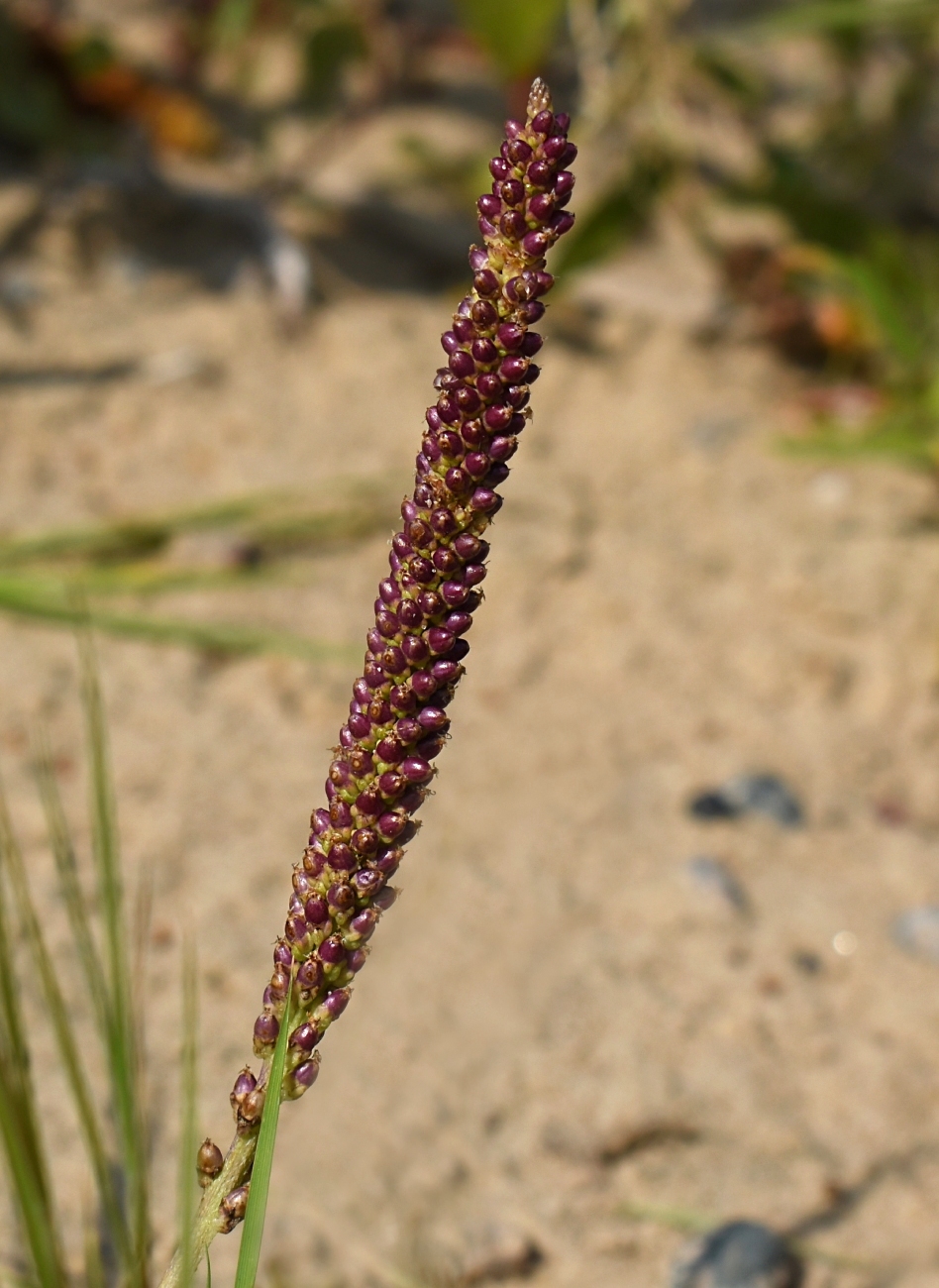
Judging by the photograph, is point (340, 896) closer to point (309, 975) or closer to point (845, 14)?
point (309, 975)

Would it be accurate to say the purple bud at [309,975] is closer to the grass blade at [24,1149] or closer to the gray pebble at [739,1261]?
the grass blade at [24,1149]

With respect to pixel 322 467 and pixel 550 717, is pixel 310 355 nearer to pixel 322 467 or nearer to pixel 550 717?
pixel 322 467

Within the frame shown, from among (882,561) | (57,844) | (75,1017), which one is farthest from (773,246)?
(57,844)

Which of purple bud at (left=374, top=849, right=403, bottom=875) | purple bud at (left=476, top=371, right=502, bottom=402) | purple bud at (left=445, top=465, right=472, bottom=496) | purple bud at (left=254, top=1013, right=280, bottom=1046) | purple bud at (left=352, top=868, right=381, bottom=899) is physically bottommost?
purple bud at (left=254, top=1013, right=280, bottom=1046)

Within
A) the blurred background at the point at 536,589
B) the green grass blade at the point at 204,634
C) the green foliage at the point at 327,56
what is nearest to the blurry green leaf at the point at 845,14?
the blurred background at the point at 536,589

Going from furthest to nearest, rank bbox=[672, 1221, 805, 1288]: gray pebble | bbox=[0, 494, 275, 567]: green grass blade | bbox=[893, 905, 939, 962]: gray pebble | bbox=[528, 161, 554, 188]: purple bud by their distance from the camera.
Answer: bbox=[0, 494, 275, 567]: green grass blade, bbox=[893, 905, 939, 962]: gray pebble, bbox=[672, 1221, 805, 1288]: gray pebble, bbox=[528, 161, 554, 188]: purple bud

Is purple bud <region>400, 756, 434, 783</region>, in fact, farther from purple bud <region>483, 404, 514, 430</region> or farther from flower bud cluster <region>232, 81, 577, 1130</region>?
purple bud <region>483, 404, 514, 430</region>

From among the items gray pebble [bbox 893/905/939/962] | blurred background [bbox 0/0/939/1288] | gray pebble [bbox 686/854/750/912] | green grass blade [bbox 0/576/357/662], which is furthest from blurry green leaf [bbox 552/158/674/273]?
gray pebble [bbox 893/905/939/962]
